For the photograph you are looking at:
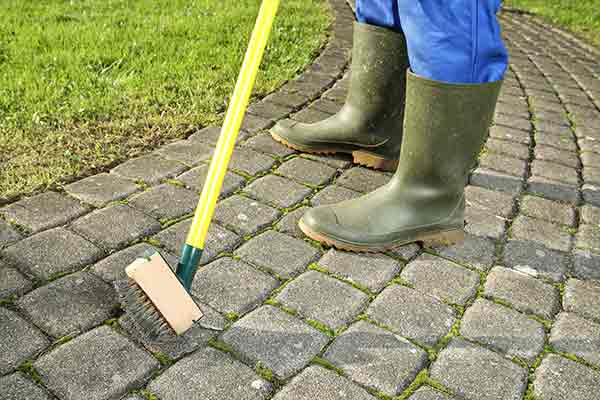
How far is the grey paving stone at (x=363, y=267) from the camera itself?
6.75 feet

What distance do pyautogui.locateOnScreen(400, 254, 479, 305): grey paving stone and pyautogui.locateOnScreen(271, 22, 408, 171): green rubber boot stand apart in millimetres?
688

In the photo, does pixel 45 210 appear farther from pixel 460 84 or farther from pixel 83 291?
pixel 460 84

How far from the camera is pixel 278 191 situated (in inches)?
101

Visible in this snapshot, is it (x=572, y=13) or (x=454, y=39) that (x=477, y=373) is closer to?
(x=454, y=39)

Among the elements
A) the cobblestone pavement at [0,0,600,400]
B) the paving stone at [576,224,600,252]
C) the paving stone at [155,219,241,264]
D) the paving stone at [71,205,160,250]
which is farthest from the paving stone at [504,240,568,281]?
the paving stone at [71,205,160,250]

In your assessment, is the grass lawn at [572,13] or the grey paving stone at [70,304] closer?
the grey paving stone at [70,304]

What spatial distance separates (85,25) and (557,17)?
15.5 feet

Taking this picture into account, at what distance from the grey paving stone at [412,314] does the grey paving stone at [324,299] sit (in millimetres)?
62

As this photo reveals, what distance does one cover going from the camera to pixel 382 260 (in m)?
2.18

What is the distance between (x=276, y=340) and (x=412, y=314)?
1.41 ft

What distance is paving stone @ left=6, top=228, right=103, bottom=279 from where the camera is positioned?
1977 mm

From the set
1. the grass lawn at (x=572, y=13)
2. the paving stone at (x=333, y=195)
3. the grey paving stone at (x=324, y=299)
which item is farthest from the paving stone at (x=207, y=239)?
the grass lawn at (x=572, y=13)

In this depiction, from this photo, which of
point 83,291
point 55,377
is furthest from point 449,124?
point 55,377

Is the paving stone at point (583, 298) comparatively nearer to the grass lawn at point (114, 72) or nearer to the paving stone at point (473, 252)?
the paving stone at point (473, 252)
